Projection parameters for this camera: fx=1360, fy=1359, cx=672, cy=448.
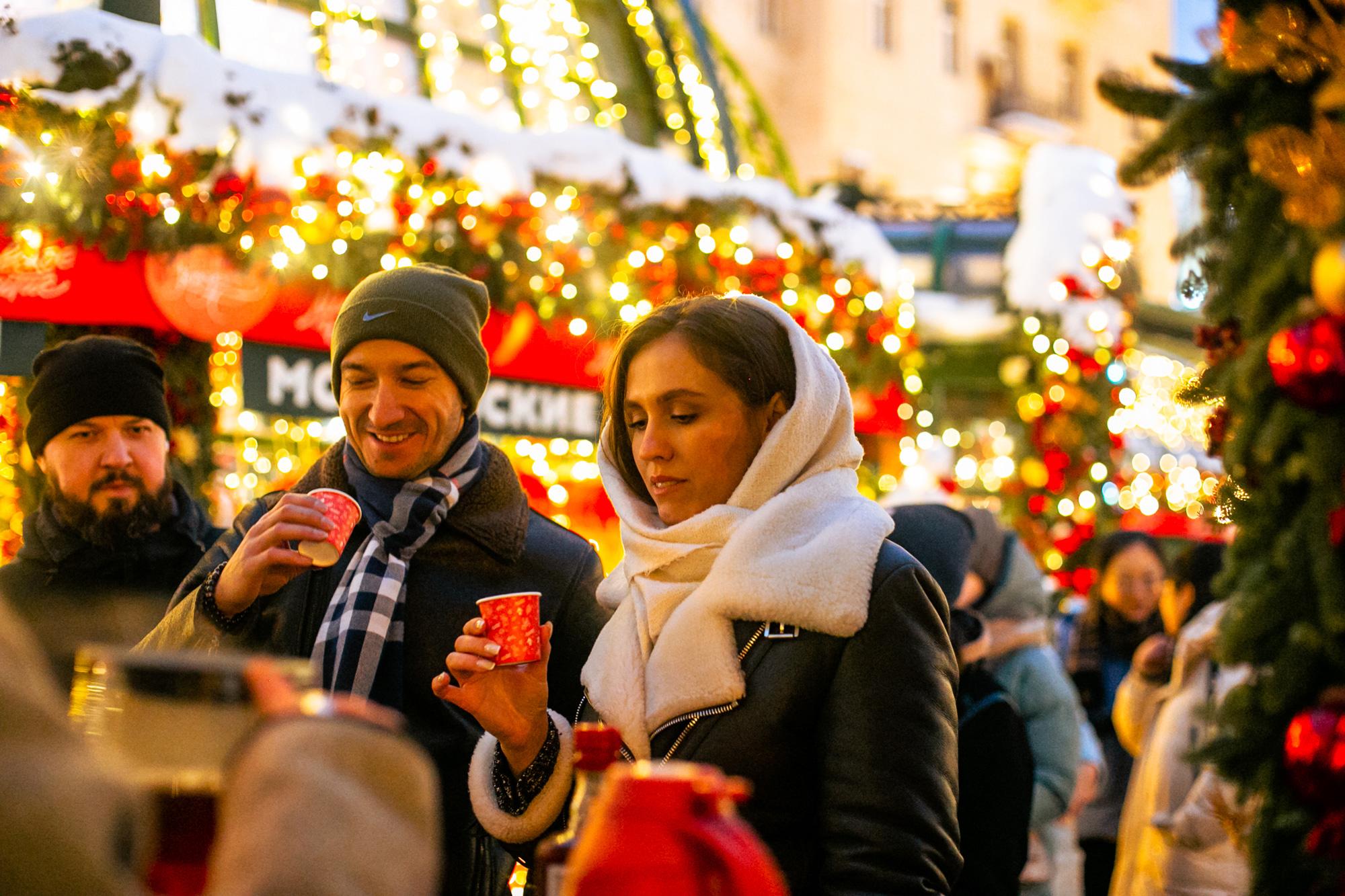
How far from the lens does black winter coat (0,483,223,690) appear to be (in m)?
3.84

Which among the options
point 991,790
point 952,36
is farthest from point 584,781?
point 952,36

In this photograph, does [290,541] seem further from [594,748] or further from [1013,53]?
[1013,53]

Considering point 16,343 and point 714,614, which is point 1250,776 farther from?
point 16,343

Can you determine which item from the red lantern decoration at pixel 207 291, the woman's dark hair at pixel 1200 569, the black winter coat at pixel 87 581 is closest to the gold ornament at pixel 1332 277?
the black winter coat at pixel 87 581

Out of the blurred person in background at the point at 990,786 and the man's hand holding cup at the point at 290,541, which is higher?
the man's hand holding cup at the point at 290,541

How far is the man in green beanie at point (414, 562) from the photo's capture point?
291 cm

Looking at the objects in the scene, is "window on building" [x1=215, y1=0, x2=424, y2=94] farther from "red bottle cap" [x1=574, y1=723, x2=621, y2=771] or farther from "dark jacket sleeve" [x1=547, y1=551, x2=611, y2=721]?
"red bottle cap" [x1=574, y1=723, x2=621, y2=771]

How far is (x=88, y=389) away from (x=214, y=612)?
1304 mm

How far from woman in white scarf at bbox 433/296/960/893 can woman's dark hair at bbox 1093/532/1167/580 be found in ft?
14.9

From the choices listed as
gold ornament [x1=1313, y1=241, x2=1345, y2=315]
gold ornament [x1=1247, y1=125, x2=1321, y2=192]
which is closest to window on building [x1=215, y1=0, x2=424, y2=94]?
gold ornament [x1=1247, y1=125, x2=1321, y2=192]

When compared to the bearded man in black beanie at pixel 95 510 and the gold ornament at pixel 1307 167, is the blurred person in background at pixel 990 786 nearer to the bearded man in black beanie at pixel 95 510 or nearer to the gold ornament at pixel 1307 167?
the gold ornament at pixel 1307 167

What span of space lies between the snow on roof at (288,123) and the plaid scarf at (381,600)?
3506mm

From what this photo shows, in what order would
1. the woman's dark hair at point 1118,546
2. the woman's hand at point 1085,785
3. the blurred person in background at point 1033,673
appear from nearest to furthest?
the blurred person in background at point 1033,673
the woman's hand at point 1085,785
the woman's dark hair at point 1118,546

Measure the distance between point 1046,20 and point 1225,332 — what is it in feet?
90.6
